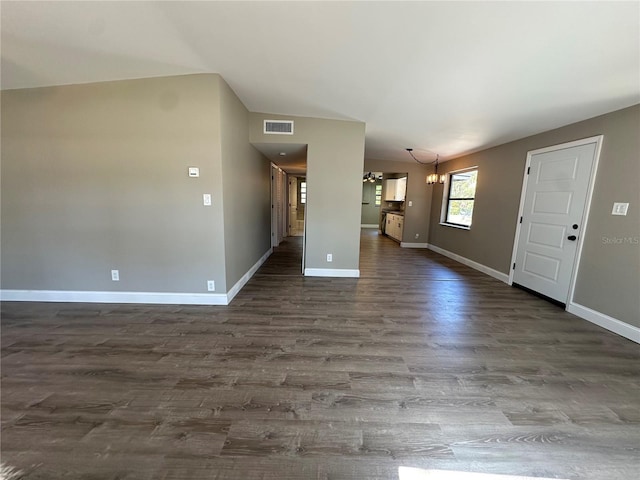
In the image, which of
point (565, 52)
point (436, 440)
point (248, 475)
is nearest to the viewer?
point (248, 475)

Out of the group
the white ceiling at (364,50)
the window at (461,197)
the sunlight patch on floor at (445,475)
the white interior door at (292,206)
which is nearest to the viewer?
the sunlight patch on floor at (445,475)

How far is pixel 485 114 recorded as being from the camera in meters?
3.10

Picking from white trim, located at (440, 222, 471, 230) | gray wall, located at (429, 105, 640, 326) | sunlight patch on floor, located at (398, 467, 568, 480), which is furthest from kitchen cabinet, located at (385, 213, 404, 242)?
sunlight patch on floor, located at (398, 467, 568, 480)

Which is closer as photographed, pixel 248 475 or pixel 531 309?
pixel 248 475

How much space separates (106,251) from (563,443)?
4288 millimetres

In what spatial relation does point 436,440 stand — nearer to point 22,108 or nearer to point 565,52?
point 565,52

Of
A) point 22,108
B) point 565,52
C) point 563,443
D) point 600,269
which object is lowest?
point 563,443

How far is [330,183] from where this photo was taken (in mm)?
3943

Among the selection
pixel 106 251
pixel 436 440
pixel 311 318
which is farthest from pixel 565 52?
pixel 106 251

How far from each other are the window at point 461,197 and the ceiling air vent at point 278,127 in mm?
4037

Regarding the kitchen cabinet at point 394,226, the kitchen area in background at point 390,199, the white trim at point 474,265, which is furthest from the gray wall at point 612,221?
the kitchen area in background at point 390,199

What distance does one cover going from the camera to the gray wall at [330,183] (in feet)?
12.3

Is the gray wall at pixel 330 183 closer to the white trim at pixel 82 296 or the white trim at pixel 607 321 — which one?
the white trim at pixel 82 296

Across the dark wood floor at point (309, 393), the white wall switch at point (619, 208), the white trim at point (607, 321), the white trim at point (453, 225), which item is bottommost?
the dark wood floor at point (309, 393)
